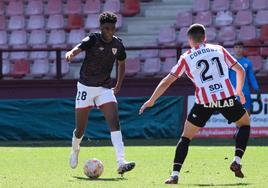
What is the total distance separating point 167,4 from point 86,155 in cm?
932

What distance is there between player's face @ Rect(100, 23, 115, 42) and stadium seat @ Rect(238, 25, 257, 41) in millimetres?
10539

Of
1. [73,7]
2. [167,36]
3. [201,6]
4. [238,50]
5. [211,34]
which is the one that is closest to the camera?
[238,50]

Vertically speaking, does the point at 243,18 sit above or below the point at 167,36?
above

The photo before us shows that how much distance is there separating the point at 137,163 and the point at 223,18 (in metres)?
9.43

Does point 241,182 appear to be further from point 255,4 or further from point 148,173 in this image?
point 255,4

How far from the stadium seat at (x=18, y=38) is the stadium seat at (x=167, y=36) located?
4220 mm

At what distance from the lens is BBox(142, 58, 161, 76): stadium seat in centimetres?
2017

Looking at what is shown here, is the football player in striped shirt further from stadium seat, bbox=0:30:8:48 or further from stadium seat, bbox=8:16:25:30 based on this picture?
stadium seat, bbox=8:16:25:30

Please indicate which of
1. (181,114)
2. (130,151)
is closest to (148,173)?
(130,151)

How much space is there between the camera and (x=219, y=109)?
945 cm

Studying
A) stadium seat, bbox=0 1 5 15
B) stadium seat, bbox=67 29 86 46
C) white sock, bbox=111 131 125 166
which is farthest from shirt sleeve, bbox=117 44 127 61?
stadium seat, bbox=0 1 5 15

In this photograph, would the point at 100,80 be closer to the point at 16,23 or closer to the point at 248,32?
the point at 248,32

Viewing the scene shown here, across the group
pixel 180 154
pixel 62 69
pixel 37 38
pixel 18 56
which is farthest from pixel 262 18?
pixel 180 154

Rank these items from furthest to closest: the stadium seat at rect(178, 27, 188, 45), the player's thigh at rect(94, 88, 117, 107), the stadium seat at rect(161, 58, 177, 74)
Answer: the stadium seat at rect(178, 27, 188, 45), the stadium seat at rect(161, 58, 177, 74), the player's thigh at rect(94, 88, 117, 107)
